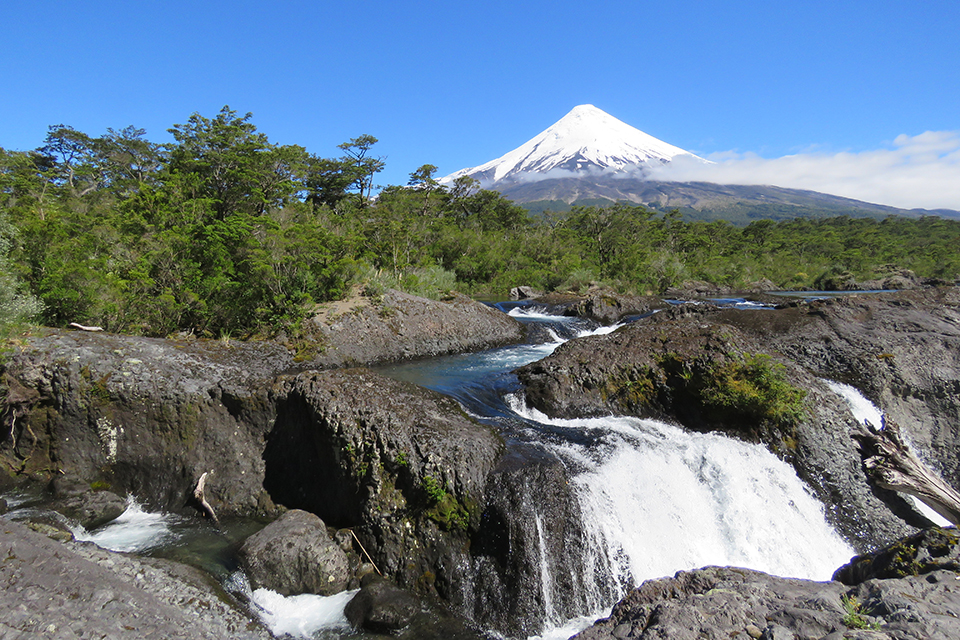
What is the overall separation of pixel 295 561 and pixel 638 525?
4750 mm

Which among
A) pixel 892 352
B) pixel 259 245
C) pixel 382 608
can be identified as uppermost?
pixel 259 245

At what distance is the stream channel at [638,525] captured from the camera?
553cm

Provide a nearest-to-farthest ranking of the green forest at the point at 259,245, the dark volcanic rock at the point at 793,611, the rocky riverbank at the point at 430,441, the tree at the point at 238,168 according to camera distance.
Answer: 1. the dark volcanic rock at the point at 793,611
2. the rocky riverbank at the point at 430,441
3. the green forest at the point at 259,245
4. the tree at the point at 238,168

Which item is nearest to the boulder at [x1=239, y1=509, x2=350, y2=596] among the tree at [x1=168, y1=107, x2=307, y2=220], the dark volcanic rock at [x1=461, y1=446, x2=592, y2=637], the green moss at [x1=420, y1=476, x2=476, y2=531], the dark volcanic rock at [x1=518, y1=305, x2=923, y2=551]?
the green moss at [x1=420, y1=476, x2=476, y2=531]

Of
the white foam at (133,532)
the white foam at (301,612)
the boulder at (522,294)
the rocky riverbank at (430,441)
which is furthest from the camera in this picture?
the boulder at (522,294)

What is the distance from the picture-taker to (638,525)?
6.21m

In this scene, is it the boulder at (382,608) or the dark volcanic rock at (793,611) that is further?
the boulder at (382,608)

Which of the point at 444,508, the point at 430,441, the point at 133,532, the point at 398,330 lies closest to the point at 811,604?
the point at 444,508

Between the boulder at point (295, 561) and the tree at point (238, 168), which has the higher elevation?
the tree at point (238, 168)

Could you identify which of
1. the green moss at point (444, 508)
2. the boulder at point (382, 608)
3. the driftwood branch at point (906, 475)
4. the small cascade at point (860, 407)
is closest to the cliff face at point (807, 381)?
the small cascade at point (860, 407)

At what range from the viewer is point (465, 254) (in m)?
42.4

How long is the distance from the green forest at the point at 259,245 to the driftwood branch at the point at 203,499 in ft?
16.6

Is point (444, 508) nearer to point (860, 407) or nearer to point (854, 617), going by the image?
point (854, 617)

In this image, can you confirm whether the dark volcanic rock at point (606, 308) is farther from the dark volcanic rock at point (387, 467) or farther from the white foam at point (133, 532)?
the white foam at point (133, 532)
